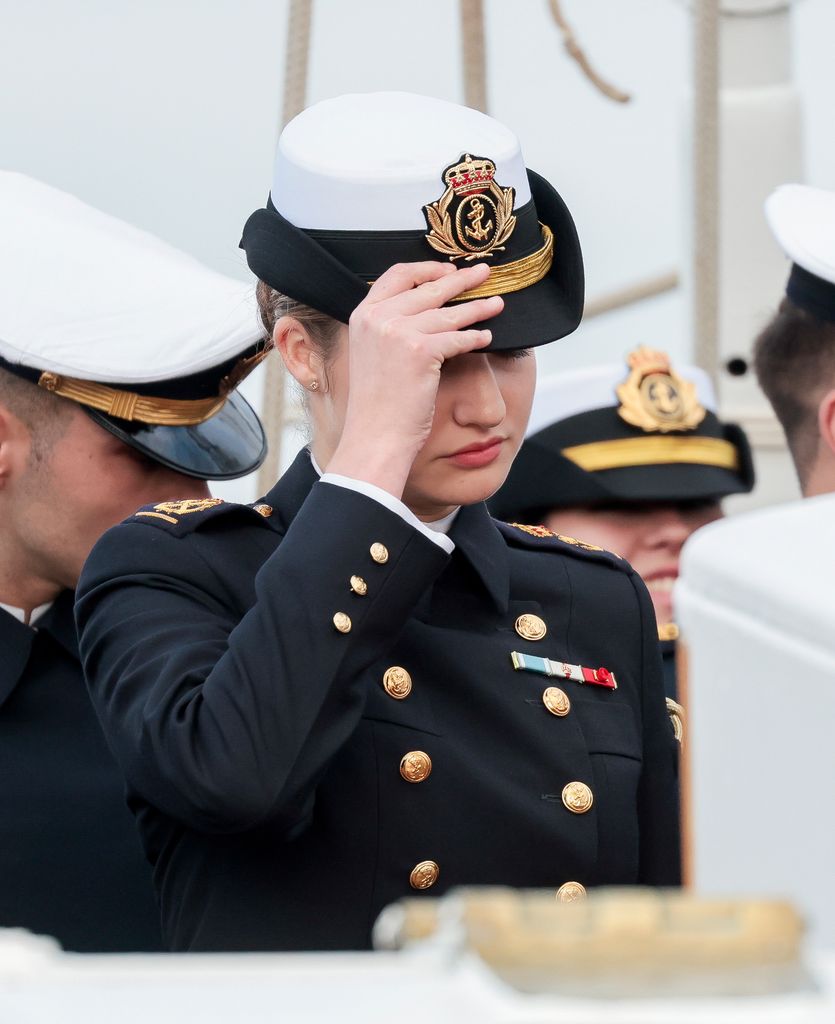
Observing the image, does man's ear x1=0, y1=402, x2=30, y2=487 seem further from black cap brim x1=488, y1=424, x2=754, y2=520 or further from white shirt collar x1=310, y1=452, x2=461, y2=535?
black cap brim x1=488, y1=424, x2=754, y2=520

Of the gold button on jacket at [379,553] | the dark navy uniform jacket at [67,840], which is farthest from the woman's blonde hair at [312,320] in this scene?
the dark navy uniform jacket at [67,840]

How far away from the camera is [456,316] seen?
6.09ft

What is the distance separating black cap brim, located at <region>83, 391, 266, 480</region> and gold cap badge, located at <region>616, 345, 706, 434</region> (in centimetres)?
98

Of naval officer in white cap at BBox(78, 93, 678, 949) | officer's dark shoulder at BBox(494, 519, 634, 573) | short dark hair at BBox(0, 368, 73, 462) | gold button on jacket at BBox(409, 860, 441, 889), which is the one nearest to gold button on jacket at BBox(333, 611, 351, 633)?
naval officer in white cap at BBox(78, 93, 678, 949)

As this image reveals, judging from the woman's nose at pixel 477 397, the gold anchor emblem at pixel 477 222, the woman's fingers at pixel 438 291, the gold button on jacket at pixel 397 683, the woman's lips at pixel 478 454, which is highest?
the gold anchor emblem at pixel 477 222

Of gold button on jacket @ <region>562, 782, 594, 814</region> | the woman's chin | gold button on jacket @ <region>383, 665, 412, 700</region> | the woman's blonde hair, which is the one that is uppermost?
the woman's blonde hair

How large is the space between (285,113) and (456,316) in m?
1.77

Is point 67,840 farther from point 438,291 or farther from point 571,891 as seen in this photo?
point 438,291

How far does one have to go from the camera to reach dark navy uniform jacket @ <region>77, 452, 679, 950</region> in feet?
5.58

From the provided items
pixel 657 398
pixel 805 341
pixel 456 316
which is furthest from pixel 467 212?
pixel 657 398

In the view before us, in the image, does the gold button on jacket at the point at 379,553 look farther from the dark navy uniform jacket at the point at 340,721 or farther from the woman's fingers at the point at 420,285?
the woman's fingers at the point at 420,285

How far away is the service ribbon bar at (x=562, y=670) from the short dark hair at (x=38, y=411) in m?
0.91

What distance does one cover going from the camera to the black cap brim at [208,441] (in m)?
2.60

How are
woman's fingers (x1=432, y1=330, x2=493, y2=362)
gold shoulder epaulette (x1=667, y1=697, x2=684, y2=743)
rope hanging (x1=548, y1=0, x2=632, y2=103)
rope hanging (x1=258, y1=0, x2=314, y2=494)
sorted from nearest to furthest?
woman's fingers (x1=432, y1=330, x2=493, y2=362) → gold shoulder epaulette (x1=667, y1=697, x2=684, y2=743) → rope hanging (x1=258, y1=0, x2=314, y2=494) → rope hanging (x1=548, y1=0, x2=632, y2=103)
